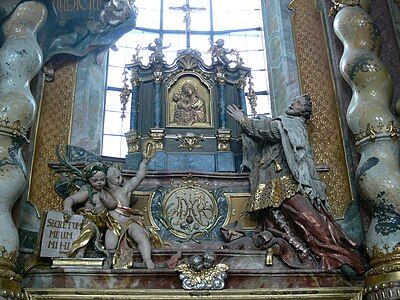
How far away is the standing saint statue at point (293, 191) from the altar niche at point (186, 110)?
1.49ft

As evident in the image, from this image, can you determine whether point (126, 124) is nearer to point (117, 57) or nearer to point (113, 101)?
point (113, 101)

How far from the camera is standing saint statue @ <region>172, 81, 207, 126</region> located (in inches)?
283

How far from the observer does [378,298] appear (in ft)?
16.5

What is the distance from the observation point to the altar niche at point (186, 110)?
6828 millimetres

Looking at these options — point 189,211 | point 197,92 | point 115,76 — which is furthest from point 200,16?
point 189,211

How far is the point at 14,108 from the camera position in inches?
223

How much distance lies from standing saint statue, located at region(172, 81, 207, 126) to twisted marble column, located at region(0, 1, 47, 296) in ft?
6.00

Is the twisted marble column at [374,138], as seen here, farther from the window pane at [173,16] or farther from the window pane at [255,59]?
the window pane at [173,16]

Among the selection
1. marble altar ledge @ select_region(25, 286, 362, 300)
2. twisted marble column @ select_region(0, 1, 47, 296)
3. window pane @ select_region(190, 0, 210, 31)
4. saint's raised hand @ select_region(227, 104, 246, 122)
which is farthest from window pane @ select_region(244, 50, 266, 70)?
marble altar ledge @ select_region(25, 286, 362, 300)

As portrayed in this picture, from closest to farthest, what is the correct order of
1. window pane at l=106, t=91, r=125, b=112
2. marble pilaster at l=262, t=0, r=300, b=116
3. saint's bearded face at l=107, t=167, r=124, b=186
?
saint's bearded face at l=107, t=167, r=124, b=186 → marble pilaster at l=262, t=0, r=300, b=116 → window pane at l=106, t=91, r=125, b=112

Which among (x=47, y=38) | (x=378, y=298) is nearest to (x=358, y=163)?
(x=378, y=298)

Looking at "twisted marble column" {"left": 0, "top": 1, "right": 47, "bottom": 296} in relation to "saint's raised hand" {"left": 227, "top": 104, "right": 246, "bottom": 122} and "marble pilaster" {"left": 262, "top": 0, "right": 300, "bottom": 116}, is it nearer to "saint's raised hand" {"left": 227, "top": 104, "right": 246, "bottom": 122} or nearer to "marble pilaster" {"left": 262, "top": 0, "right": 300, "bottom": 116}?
"saint's raised hand" {"left": 227, "top": 104, "right": 246, "bottom": 122}

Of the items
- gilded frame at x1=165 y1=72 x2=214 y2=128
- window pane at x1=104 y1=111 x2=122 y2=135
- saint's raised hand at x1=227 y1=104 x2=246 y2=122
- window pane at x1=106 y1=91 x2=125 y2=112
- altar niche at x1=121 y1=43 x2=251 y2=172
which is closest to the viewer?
saint's raised hand at x1=227 y1=104 x2=246 y2=122

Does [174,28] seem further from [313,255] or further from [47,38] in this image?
[313,255]
